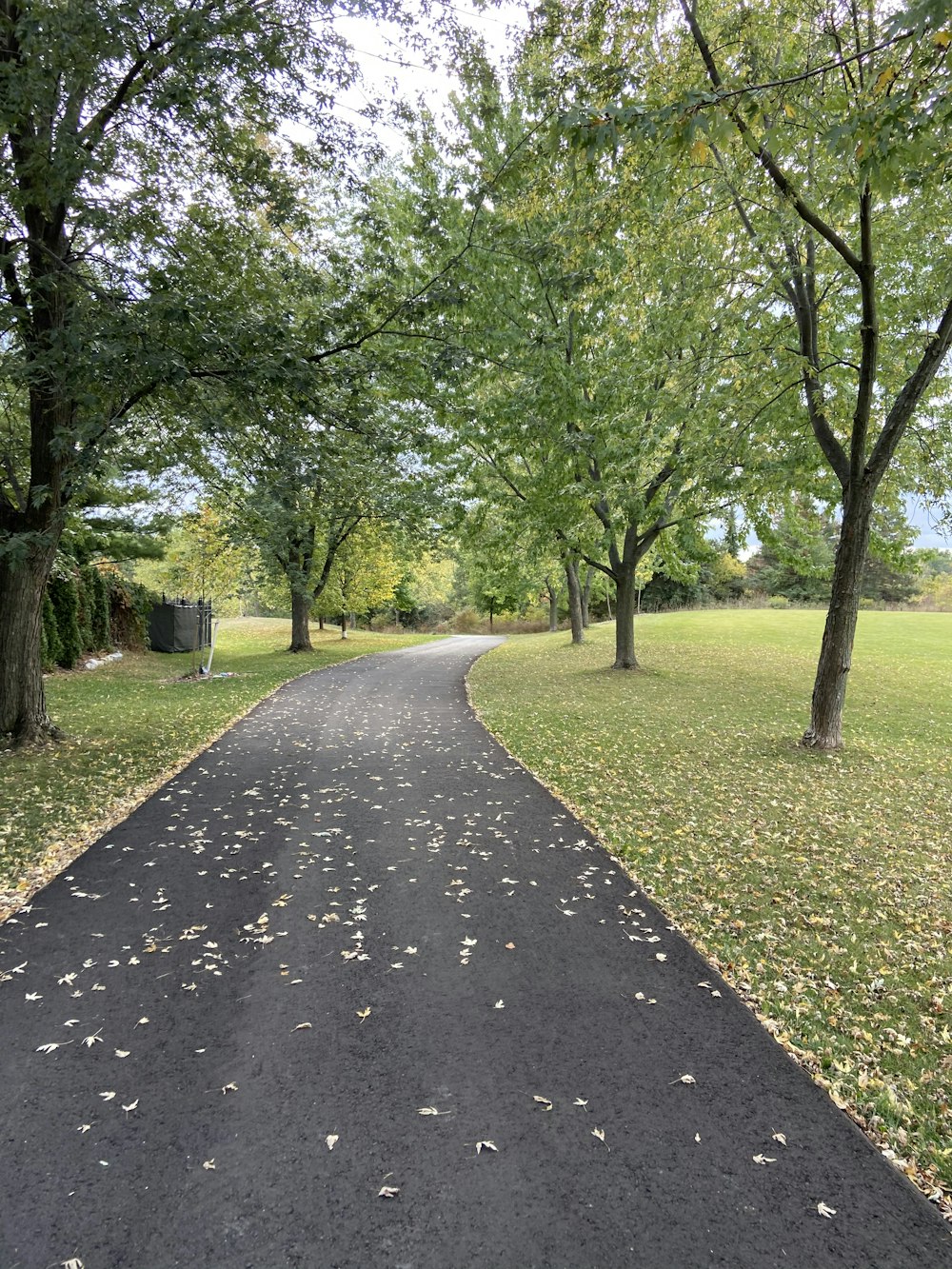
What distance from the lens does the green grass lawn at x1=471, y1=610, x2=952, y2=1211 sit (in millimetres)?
3158

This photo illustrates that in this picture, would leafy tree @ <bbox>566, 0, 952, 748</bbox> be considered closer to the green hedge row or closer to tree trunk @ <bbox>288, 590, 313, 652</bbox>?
the green hedge row

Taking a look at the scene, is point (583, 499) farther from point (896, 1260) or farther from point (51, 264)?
point (896, 1260)

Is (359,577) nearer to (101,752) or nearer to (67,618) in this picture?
(67,618)

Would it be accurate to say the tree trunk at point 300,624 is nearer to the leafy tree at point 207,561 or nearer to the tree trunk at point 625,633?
the leafy tree at point 207,561

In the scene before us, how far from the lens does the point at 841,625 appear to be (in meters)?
8.74

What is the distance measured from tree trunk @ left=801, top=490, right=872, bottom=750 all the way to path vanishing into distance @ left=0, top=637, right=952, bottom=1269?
546 cm

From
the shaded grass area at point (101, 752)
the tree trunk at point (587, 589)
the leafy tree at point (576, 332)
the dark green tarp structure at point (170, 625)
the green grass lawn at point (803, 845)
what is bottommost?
the green grass lawn at point (803, 845)

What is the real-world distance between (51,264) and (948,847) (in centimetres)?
1120

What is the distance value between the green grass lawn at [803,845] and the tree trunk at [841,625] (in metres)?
0.40

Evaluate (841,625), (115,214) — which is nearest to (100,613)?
(115,214)

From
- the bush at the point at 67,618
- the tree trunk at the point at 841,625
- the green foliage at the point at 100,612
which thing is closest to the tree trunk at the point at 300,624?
the green foliage at the point at 100,612

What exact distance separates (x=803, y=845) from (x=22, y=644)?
935 centimetres

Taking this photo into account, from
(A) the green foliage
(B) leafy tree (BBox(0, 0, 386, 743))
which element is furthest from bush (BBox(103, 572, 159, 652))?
(B) leafy tree (BBox(0, 0, 386, 743))

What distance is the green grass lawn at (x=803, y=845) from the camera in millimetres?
3158
